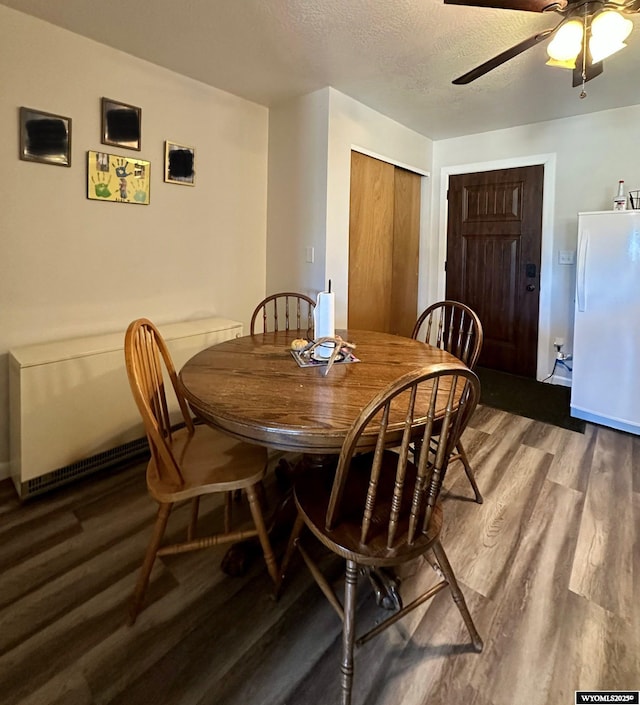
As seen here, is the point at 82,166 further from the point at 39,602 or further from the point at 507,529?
A: the point at 507,529

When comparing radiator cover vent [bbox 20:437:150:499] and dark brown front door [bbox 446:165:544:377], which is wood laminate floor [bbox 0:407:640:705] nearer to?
radiator cover vent [bbox 20:437:150:499]

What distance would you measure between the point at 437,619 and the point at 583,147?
373 cm

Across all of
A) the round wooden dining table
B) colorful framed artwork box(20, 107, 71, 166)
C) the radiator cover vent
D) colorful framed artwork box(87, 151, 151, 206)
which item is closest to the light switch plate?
the round wooden dining table

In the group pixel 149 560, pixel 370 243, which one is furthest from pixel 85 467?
pixel 370 243

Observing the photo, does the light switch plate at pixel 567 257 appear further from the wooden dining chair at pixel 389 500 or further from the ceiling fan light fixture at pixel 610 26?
the wooden dining chair at pixel 389 500

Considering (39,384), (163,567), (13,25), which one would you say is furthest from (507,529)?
(13,25)

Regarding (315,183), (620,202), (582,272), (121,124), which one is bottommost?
(582,272)

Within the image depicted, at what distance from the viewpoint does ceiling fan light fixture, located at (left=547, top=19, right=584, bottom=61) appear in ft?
5.50

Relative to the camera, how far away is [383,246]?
3.70m

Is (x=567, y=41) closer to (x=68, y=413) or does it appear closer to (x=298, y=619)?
(x=298, y=619)

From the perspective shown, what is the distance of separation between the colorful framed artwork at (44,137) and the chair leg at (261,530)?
6.80 feet

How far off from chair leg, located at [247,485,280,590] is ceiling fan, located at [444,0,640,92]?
188 centimetres

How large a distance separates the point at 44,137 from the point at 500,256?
3.64 metres

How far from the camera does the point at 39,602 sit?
1419 millimetres
